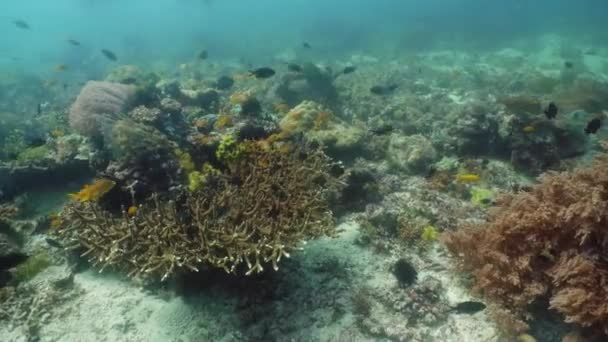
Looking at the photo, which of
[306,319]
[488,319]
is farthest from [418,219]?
[306,319]

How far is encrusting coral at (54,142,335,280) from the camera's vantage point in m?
4.69

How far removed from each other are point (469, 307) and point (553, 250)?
1.24 meters

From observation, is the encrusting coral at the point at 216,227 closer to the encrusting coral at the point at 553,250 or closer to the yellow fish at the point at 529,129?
the encrusting coral at the point at 553,250

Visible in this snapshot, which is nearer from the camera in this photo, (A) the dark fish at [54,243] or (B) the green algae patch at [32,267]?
(B) the green algae patch at [32,267]

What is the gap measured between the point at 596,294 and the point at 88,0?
4209 inches

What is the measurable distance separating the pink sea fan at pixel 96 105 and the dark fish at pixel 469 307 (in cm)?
847

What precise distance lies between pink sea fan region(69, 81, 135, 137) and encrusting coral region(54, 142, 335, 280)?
4520 millimetres

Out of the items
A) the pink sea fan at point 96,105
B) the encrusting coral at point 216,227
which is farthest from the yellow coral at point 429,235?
the pink sea fan at point 96,105

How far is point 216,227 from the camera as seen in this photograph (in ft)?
16.1

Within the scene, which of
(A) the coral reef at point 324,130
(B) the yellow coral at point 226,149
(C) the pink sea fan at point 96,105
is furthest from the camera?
(C) the pink sea fan at point 96,105

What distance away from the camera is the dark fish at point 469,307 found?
5008 mm

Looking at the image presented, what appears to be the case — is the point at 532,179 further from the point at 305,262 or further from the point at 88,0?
the point at 88,0

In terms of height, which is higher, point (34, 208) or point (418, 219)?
point (418, 219)

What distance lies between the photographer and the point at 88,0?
3477 inches
